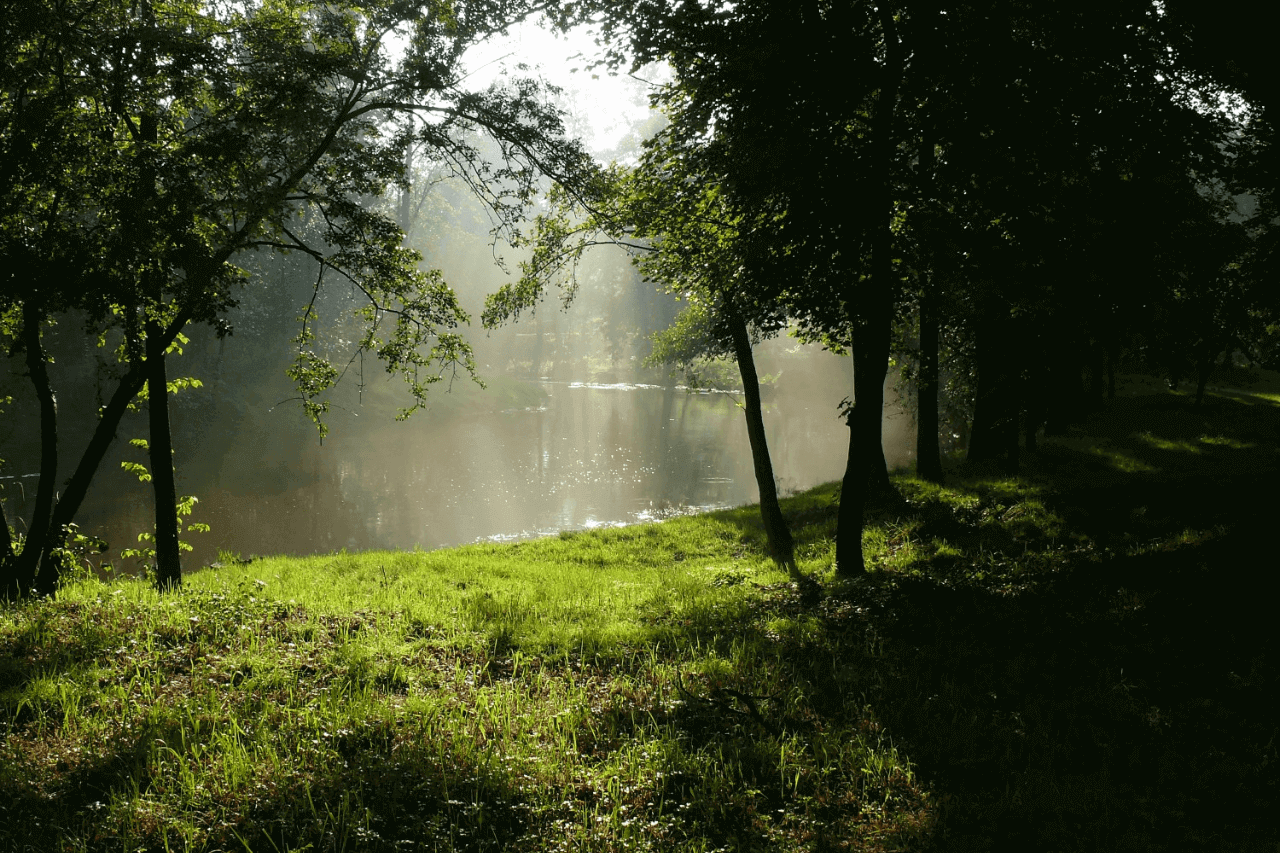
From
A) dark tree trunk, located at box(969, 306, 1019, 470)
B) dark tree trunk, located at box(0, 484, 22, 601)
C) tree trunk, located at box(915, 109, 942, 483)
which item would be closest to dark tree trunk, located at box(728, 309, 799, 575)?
tree trunk, located at box(915, 109, 942, 483)

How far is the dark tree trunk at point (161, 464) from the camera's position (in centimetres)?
858

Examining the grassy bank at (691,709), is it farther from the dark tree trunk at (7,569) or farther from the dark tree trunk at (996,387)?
the dark tree trunk at (996,387)

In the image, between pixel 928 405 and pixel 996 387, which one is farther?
pixel 928 405

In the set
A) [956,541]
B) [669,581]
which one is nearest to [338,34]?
[669,581]

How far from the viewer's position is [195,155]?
24.1 feet

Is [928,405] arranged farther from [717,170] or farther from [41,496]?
[41,496]

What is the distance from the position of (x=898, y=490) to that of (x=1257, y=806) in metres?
9.87

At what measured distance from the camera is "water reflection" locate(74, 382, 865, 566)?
20047 mm

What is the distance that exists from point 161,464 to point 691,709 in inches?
301

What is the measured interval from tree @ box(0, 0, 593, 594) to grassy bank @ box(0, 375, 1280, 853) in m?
2.94

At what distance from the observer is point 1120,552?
7.75 meters

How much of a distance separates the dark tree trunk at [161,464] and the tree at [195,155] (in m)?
0.03

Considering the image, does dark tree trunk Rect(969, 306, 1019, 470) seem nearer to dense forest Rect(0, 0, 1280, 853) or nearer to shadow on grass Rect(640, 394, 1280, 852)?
dense forest Rect(0, 0, 1280, 853)

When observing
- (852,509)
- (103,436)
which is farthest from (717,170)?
(103,436)
